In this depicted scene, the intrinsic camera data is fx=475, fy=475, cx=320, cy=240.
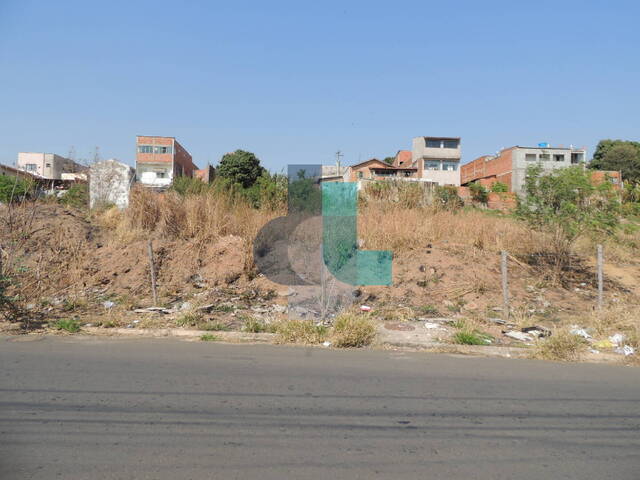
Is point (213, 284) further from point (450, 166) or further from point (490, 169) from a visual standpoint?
point (490, 169)

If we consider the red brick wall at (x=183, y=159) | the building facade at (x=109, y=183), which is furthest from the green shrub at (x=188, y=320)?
the red brick wall at (x=183, y=159)

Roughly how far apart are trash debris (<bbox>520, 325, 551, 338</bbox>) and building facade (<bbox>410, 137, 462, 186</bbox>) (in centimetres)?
5384

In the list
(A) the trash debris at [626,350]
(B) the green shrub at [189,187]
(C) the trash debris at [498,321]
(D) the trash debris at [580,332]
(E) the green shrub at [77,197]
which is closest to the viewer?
(A) the trash debris at [626,350]

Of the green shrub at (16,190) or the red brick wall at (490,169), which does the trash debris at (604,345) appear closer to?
the green shrub at (16,190)

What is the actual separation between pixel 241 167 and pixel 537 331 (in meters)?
41.5

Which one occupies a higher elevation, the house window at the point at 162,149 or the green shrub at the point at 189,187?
the house window at the point at 162,149

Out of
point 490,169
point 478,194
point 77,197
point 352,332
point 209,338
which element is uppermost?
point 490,169

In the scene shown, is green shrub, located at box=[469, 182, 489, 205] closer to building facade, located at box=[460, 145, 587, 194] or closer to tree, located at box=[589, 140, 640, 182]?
building facade, located at box=[460, 145, 587, 194]

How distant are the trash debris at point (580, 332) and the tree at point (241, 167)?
39767mm

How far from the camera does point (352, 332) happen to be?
7504 millimetres

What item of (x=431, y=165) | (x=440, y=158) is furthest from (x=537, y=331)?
(x=440, y=158)

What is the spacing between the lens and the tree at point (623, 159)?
61.9 m

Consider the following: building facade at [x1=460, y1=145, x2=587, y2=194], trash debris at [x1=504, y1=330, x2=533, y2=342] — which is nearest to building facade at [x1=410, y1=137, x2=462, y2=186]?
building facade at [x1=460, y1=145, x2=587, y2=194]

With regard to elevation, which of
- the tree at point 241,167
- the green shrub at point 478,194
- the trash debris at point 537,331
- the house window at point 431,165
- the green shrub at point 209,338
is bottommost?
the green shrub at point 209,338
